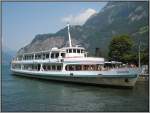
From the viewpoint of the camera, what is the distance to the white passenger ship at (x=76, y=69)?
30703mm

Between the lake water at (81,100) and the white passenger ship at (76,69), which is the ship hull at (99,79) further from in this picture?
the lake water at (81,100)

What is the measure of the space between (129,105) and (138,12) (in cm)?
17683

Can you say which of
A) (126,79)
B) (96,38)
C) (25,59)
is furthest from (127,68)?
(96,38)

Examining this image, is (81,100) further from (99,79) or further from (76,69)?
(76,69)

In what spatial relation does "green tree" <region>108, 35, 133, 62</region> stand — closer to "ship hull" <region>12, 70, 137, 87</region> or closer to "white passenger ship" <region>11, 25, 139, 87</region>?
"white passenger ship" <region>11, 25, 139, 87</region>

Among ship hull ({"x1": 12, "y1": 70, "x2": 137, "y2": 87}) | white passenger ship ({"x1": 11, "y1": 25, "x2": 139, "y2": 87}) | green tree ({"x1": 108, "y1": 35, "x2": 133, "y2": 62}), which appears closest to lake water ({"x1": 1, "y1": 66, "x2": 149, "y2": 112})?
ship hull ({"x1": 12, "y1": 70, "x2": 137, "y2": 87})

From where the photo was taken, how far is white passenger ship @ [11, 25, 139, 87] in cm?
3070

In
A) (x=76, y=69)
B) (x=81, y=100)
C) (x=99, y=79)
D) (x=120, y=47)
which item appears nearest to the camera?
(x=81, y=100)

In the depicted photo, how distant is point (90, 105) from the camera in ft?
72.6

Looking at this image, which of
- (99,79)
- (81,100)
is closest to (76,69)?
(99,79)

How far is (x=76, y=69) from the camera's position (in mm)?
35312

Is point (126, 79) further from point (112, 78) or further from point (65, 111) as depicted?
point (65, 111)

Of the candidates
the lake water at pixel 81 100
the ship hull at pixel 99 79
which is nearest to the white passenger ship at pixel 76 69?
the ship hull at pixel 99 79

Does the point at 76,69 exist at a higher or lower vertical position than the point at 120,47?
lower
